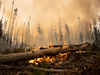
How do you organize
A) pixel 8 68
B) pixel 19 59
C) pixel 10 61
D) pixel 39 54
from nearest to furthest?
pixel 8 68
pixel 10 61
pixel 19 59
pixel 39 54

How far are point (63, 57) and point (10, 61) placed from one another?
230 inches

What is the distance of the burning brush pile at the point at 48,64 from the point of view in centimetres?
286

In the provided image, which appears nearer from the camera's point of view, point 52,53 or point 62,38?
point 52,53

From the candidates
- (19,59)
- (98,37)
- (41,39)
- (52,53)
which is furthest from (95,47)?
(41,39)

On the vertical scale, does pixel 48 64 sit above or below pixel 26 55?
below

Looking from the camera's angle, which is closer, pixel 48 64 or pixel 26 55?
pixel 48 64

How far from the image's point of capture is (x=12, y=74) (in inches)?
130

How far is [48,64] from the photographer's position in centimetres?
496

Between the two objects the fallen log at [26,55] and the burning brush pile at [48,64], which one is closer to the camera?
the burning brush pile at [48,64]

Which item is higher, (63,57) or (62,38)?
(62,38)

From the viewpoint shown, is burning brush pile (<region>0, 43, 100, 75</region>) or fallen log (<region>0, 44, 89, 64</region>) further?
fallen log (<region>0, 44, 89, 64</region>)

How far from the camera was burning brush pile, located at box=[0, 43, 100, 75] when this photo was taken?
286 centimetres

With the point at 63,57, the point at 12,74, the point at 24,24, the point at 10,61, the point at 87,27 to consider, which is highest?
the point at 24,24

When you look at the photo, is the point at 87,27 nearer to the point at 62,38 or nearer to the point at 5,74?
the point at 62,38
